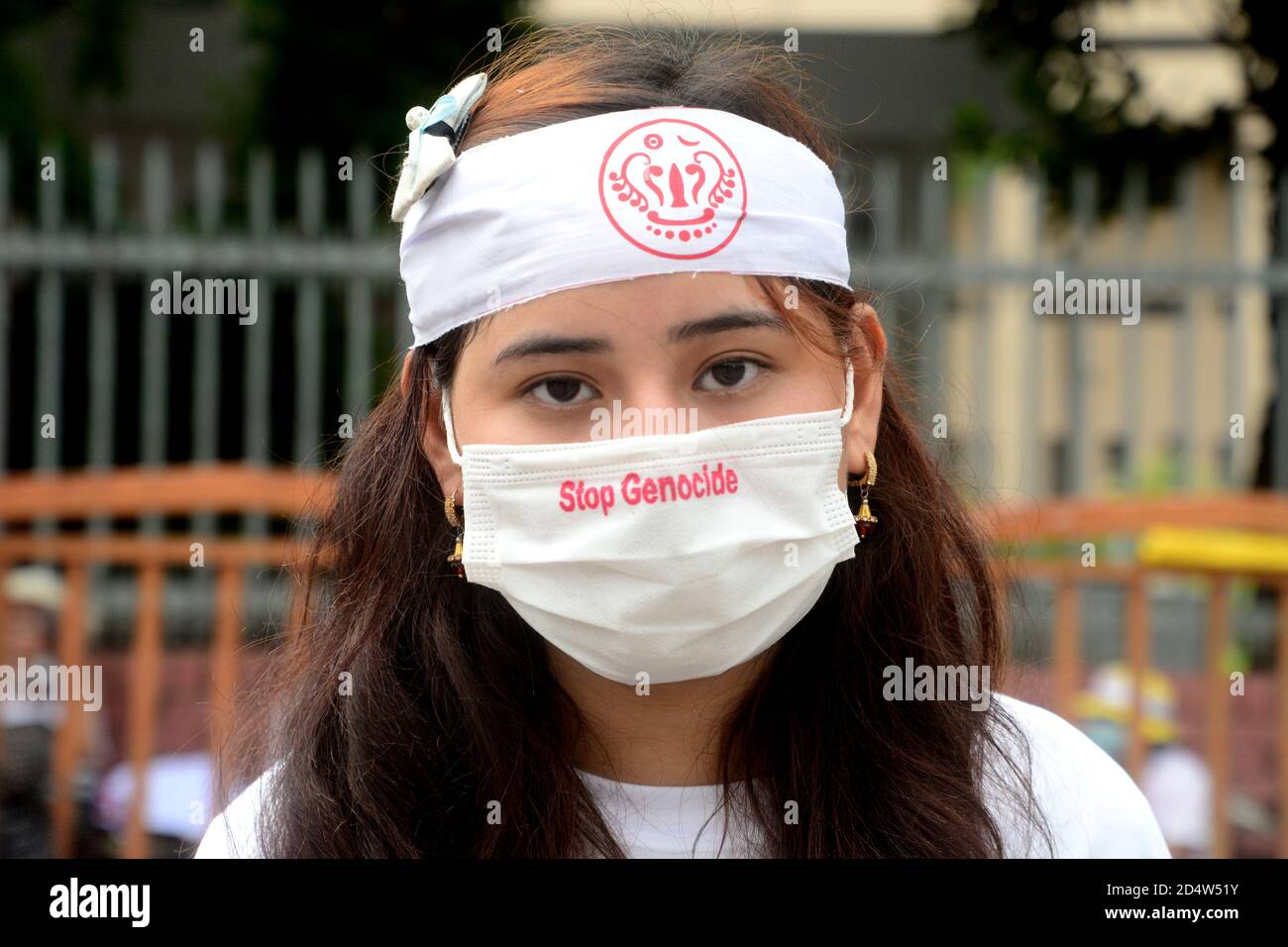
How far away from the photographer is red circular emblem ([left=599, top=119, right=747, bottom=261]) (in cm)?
182

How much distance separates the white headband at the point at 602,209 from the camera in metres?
1.83

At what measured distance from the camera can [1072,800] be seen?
1972mm

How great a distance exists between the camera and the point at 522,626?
214 centimetres

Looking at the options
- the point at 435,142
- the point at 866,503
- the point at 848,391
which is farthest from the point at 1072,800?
the point at 435,142

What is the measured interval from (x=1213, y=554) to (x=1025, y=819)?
7.35 ft

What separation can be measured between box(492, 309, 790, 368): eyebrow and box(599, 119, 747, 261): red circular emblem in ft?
0.29

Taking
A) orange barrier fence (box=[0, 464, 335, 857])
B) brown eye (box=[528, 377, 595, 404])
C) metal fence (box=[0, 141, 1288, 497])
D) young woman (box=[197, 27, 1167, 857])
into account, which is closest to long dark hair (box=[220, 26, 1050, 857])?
young woman (box=[197, 27, 1167, 857])

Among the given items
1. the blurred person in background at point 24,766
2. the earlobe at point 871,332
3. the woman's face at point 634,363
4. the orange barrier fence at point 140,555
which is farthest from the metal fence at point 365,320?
the woman's face at point 634,363

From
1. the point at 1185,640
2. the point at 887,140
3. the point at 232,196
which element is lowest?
the point at 1185,640

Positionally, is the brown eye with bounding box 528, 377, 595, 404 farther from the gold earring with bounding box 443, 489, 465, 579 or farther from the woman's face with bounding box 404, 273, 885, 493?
the gold earring with bounding box 443, 489, 465, 579

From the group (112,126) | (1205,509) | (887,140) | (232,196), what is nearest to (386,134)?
(232,196)

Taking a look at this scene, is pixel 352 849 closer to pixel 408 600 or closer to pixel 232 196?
pixel 408 600

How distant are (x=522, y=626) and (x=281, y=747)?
42 cm

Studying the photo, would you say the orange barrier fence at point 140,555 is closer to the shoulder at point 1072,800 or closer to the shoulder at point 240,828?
the shoulder at point 240,828
